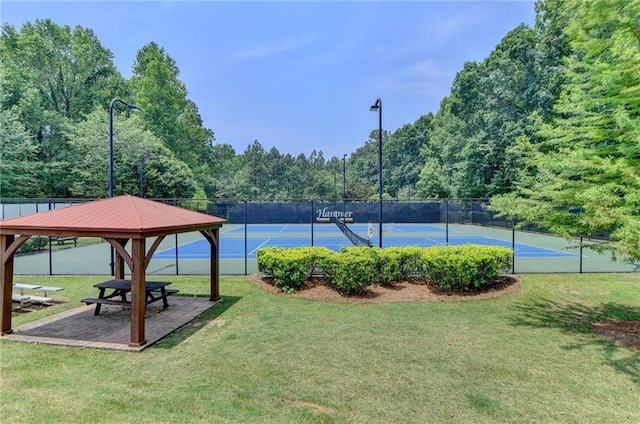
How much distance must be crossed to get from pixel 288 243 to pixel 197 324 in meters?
15.7

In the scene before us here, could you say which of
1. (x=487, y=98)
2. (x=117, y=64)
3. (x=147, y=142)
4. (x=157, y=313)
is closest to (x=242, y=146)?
(x=117, y=64)

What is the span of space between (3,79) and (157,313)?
→ 33286mm

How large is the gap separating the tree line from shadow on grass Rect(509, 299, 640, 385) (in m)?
1.62

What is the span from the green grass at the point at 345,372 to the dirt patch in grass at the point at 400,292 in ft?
3.11

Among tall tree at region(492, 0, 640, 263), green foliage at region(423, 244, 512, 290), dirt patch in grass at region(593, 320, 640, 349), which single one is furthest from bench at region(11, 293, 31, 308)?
dirt patch in grass at region(593, 320, 640, 349)

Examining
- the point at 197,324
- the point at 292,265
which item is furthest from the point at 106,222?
the point at 292,265

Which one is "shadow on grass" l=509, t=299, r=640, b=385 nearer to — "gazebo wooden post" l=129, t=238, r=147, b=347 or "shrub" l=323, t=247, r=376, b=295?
"shrub" l=323, t=247, r=376, b=295

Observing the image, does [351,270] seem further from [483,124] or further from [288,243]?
[483,124]

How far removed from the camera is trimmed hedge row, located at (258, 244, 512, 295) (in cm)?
880

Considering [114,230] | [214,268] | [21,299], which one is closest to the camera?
[114,230]

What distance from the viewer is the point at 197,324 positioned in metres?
6.95

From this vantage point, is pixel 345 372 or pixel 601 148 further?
pixel 601 148

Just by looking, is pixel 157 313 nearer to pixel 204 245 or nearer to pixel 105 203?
pixel 105 203

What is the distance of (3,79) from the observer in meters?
28.1
